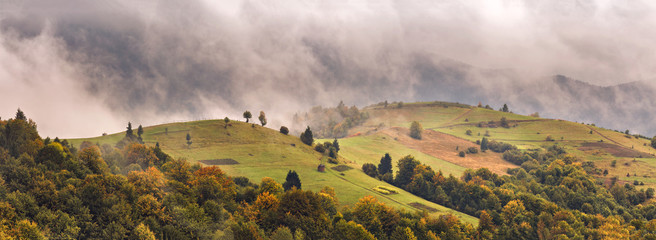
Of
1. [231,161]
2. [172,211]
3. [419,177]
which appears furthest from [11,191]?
[419,177]

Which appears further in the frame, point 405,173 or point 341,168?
point 405,173

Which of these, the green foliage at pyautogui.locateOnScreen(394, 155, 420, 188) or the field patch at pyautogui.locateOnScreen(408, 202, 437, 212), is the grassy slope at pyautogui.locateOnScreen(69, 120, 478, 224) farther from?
the green foliage at pyautogui.locateOnScreen(394, 155, 420, 188)

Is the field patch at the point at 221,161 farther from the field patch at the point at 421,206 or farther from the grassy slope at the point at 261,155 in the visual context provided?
the field patch at the point at 421,206

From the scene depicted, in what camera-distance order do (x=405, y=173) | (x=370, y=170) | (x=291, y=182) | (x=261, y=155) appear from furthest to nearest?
(x=370, y=170), (x=405, y=173), (x=261, y=155), (x=291, y=182)

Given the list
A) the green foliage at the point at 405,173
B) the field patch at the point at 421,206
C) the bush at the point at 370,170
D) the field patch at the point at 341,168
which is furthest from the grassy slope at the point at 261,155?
the green foliage at the point at 405,173

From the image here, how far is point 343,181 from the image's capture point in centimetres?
15750

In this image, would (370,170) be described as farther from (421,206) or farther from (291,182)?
(291,182)

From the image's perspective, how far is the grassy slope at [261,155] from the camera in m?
149

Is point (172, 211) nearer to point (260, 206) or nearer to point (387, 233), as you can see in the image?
point (260, 206)

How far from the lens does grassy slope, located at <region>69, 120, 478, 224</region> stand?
5851 inches

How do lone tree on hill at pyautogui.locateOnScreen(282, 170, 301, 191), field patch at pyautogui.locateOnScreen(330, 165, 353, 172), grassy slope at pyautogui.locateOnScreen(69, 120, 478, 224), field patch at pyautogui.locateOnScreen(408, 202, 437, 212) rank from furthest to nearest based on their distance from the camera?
field patch at pyautogui.locateOnScreen(330, 165, 353, 172), grassy slope at pyautogui.locateOnScreen(69, 120, 478, 224), field patch at pyautogui.locateOnScreen(408, 202, 437, 212), lone tree on hill at pyautogui.locateOnScreen(282, 170, 301, 191)

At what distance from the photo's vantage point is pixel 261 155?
575 ft

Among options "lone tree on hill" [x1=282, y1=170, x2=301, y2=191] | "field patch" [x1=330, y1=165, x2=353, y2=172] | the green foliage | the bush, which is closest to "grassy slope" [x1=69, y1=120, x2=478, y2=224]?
"field patch" [x1=330, y1=165, x2=353, y2=172]

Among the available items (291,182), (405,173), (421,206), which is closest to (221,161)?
(291,182)
